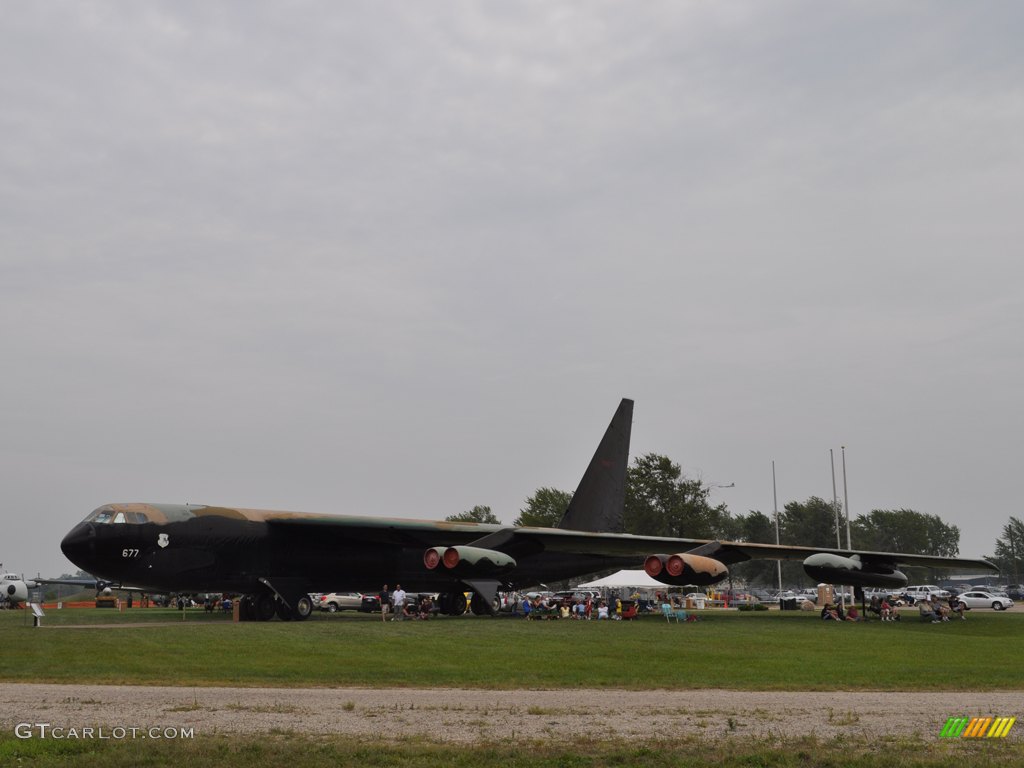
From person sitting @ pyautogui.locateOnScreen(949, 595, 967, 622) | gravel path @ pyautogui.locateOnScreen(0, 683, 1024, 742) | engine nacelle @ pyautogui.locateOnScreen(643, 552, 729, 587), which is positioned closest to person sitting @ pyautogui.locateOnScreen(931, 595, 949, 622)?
person sitting @ pyautogui.locateOnScreen(949, 595, 967, 622)

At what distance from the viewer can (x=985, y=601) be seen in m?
69.3

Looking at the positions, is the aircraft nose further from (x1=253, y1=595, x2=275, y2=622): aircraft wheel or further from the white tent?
the white tent

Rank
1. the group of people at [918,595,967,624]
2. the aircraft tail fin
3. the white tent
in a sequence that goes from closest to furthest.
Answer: the group of people at [918,595,967,624] < the aircraft tail fin < the white tent

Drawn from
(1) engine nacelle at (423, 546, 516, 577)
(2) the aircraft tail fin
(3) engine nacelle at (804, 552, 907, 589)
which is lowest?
(3) engine nacelle at (804, 552, 907, 589)

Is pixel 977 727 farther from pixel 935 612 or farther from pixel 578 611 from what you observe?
pixel 578 611

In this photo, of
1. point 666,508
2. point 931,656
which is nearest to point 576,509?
point 931,656

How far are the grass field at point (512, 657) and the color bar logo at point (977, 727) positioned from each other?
3.95m

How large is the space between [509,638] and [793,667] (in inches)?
306

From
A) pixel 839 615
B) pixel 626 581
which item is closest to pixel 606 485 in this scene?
pixel 626 581

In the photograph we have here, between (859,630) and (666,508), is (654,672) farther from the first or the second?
(666,508)

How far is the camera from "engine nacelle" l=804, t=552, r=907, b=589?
108 ft

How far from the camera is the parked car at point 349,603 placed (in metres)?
50.8

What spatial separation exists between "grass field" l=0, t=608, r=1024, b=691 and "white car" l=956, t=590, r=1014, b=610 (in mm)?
43248

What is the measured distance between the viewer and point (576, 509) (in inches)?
1578
